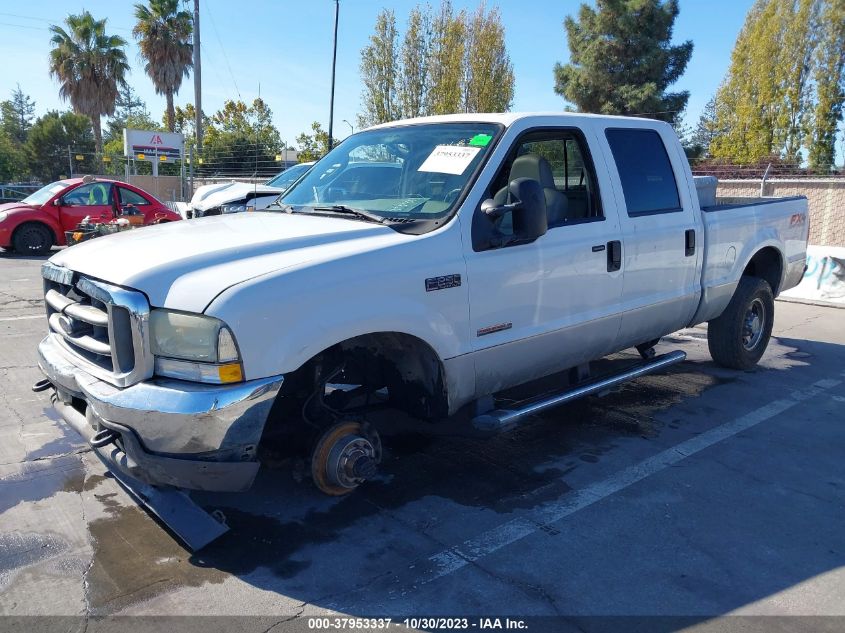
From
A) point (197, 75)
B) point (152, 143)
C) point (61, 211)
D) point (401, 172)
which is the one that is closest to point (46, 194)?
point (61, 211)

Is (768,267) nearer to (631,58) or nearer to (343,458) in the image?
(343,458)

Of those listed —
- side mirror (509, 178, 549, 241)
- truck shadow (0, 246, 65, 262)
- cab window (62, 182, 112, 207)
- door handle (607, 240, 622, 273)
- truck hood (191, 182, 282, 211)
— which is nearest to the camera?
side mirror (509, 178, 549, 241)

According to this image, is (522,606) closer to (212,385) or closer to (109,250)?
(212,385)

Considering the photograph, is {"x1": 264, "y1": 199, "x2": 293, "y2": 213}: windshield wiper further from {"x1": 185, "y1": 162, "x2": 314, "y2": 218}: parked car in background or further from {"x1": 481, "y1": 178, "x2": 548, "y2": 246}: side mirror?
{"x1": 185, "y1": 162, "x2": 314, "y2": 218}: parked car in background

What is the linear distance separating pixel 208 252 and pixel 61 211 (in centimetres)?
1319

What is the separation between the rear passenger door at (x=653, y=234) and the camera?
4.89 metres

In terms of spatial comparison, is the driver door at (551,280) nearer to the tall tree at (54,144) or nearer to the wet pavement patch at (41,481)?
the wet pavement patch at (41,481)

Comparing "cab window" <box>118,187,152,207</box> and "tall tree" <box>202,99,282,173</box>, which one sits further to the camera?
"tall tree" <box>202,99,282,173</box>

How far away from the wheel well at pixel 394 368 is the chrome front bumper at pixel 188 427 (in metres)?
0.54

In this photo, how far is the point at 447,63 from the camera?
36.4m

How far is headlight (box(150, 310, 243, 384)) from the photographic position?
2982mm

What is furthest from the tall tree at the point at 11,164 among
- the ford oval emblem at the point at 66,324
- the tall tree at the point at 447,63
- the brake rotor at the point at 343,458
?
the brake rotor at the point at 343,458

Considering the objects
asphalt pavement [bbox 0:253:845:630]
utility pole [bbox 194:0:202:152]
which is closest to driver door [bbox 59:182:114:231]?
asphalt pavement [bbox 0:253:845:630]

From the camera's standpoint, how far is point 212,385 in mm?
3035
